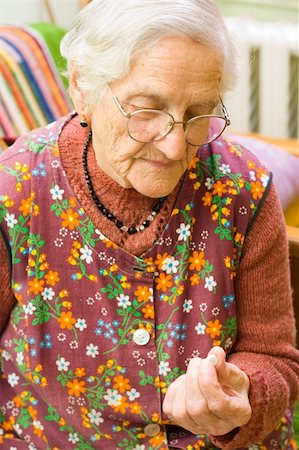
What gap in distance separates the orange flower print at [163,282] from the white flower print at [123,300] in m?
0.06

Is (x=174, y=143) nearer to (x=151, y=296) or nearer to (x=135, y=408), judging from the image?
(x=151, y=296)

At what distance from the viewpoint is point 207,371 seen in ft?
3.83

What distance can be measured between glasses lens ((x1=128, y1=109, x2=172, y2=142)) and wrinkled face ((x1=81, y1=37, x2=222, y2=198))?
10 mm

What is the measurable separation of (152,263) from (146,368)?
0.65 ft

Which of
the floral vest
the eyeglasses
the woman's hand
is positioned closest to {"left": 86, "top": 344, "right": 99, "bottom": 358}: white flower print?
the floral vest

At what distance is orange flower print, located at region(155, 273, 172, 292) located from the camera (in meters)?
1.41

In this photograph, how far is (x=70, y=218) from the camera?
1392mm

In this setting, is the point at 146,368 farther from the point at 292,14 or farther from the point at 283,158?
the point at 292,14

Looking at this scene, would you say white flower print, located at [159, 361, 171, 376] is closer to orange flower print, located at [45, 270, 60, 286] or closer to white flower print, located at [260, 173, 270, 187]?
orange flower print, located at [45, 270, 60, 286]

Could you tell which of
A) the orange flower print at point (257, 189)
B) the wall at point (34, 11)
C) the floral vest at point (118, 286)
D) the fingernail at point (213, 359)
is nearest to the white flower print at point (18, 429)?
the floral vest at point (118, 286)

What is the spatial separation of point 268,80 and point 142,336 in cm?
163

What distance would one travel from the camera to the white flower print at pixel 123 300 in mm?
1407

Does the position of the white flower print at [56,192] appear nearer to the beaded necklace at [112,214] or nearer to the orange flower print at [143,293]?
the beaded necklace at [112,214]

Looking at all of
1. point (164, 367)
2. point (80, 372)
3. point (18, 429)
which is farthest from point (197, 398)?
point (18, 429)
